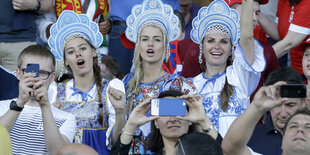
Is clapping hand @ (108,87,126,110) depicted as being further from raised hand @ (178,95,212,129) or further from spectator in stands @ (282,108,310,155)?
spectator in stands @ (282,108,310,155)

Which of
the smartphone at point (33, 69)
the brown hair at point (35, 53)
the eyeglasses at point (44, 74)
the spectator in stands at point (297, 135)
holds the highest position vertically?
the brown hair at point (35, 53)

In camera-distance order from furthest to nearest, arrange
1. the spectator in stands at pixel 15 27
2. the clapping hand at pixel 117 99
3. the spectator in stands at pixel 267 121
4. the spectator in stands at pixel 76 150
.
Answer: the spectator in stands at pixel 15 27 → the clapping hand at pixel 117 99 → the spectator in stands at pixel 267 121 → the spectator in stands at pixel 76 150

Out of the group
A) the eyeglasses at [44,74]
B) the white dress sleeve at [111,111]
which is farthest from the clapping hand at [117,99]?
the eyeglasses at [44,74]

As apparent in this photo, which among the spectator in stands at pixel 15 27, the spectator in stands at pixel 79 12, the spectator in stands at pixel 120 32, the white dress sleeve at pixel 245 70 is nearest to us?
the white dress sleeve at pixel 245 70

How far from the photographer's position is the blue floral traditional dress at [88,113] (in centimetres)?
510

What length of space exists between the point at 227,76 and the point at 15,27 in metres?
2.23

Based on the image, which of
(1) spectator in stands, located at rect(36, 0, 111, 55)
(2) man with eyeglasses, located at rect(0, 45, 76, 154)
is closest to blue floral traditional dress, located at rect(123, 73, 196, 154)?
(2) man with eyeglasses, located at rect(0, 45, 76, 154)

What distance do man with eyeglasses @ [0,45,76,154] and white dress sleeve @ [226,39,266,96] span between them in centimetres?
→ 144

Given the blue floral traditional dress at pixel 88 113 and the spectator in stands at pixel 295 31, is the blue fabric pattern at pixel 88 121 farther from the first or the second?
the spectator in stands at pixel 295 31

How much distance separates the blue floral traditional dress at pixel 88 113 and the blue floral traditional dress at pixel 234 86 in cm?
84

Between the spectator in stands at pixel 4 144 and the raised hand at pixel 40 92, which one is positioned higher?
the raised hand at pixel 40 92

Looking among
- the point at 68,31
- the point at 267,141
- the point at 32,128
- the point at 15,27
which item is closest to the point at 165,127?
the point at 267,141

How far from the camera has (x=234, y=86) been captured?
17.1 ft

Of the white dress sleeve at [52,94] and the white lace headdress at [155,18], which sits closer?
the white dress sleeve at [52,94]
